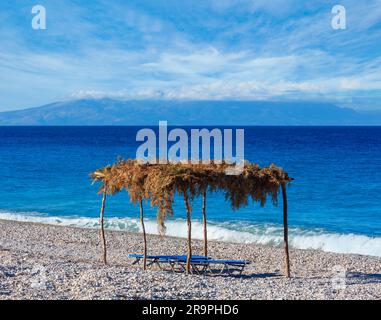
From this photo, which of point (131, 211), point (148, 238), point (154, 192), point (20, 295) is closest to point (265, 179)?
point (154, 192)

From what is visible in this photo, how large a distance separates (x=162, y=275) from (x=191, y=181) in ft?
7.21

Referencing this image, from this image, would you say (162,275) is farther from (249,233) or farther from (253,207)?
(253,207)

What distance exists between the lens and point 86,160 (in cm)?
5528

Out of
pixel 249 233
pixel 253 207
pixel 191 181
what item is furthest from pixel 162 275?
pixel 253 207

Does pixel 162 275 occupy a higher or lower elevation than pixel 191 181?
lower

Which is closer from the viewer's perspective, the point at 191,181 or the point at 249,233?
the point at 191,181

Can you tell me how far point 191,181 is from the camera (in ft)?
36.4

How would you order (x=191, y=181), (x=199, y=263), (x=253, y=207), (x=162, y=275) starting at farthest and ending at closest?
(x=253, y=207), (x=199, y=263), (x=191, y=181), (x=162, y=275)

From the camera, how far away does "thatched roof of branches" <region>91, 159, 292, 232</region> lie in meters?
11.0

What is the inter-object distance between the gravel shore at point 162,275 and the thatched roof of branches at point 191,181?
1798 millimetres

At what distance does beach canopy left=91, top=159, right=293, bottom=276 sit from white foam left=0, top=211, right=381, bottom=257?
8748 millimetres

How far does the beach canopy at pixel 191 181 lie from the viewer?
11.0 metres

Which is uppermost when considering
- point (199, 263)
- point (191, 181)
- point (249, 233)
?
point (191, 181)
